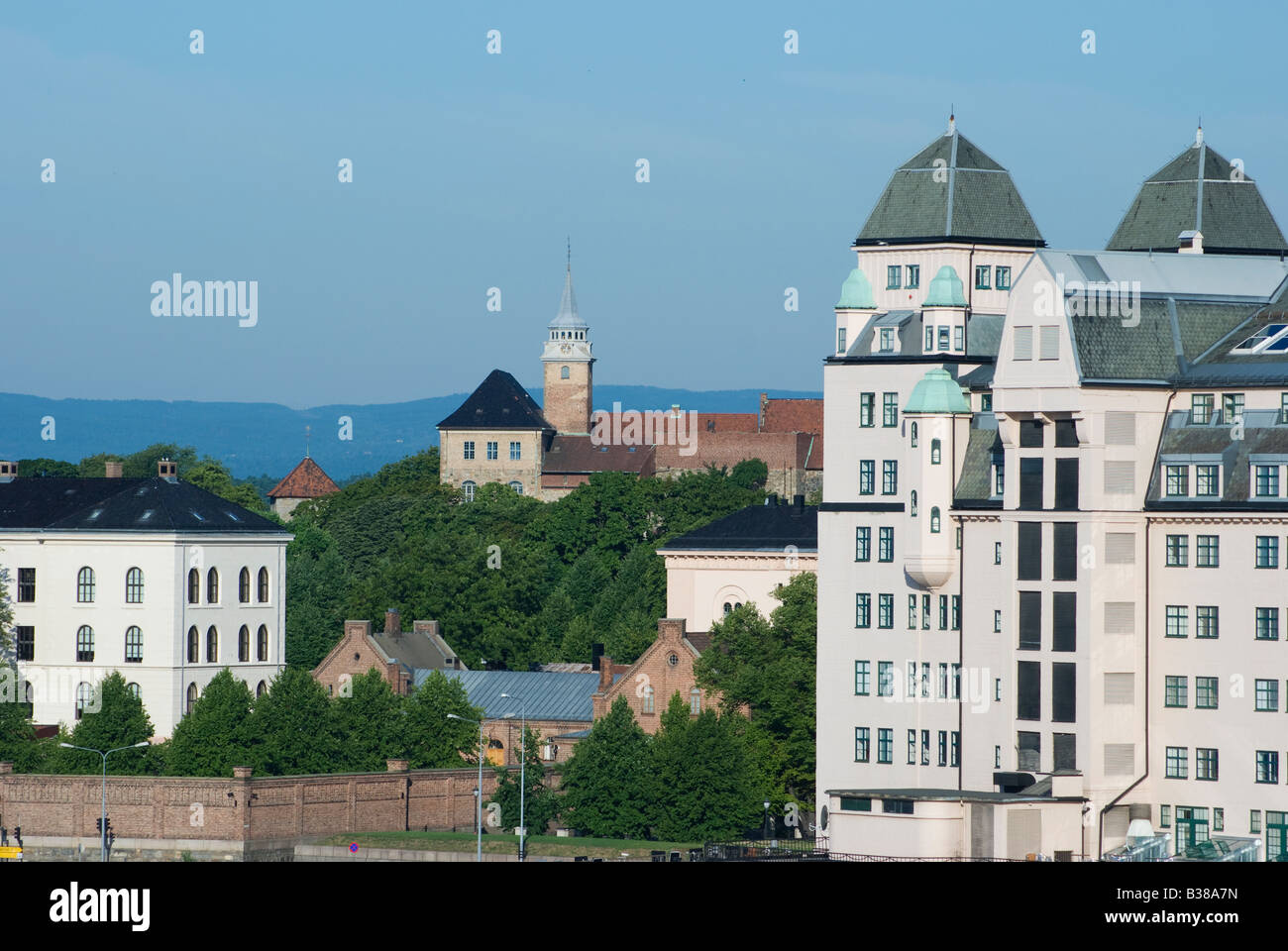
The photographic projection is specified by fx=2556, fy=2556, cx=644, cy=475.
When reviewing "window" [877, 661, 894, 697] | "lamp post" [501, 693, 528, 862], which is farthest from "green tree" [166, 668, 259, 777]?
"window" [877, 661, 894, 697]

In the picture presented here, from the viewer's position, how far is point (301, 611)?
458ft

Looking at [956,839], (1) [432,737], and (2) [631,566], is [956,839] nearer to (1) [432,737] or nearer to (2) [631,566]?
(1) [432,737]

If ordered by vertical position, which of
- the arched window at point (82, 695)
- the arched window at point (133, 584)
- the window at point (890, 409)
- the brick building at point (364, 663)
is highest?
the window at point (890, 409)

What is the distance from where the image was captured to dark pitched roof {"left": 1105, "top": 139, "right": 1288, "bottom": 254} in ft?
290

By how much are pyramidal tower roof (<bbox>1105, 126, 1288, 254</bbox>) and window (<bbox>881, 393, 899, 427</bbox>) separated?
397 inches

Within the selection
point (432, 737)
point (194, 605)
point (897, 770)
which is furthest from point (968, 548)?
point (194, 605)

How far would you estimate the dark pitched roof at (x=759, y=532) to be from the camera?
415 feet

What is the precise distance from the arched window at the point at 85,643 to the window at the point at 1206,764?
189 ft

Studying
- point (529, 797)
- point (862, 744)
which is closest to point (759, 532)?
point (529, 797)

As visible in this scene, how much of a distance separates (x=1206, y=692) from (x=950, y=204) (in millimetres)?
22232

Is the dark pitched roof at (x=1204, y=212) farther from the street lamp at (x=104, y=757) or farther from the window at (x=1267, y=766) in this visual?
the street lamp at (x=104, y=757)

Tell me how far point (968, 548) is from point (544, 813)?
22.2 metres

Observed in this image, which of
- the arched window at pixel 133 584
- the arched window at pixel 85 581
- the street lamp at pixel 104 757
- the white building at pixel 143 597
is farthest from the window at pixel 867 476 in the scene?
the arched window at pixel 85 581

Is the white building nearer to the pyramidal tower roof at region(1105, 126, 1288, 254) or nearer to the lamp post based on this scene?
the lamp post
